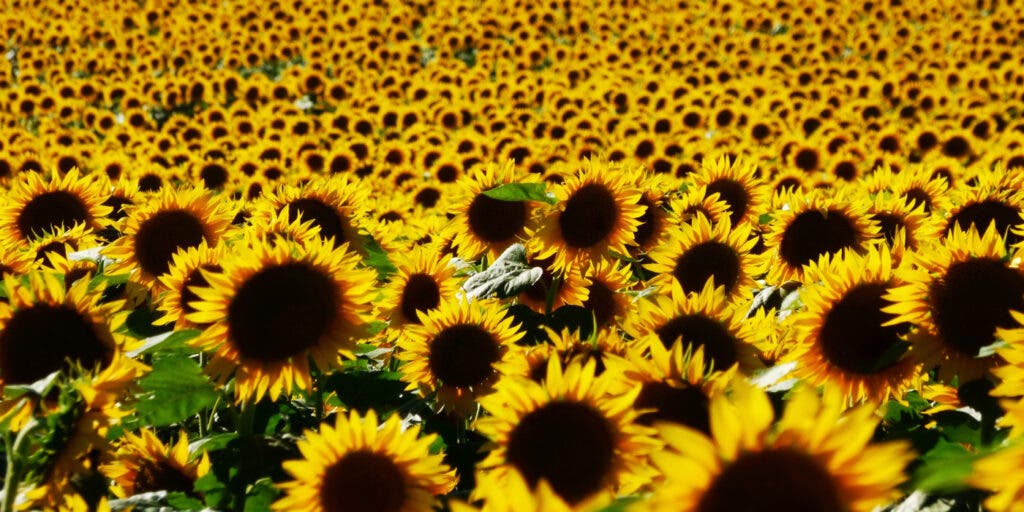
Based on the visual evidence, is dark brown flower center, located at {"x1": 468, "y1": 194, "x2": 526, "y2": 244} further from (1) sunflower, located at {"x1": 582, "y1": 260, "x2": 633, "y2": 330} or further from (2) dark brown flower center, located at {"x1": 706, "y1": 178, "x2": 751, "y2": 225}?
(2) dark brown flower center, located at {"x1": 706, "y1": 178, "x2": 751, "y2": 225}

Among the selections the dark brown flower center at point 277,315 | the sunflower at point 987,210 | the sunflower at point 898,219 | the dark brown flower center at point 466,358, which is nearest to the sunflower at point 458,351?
the dark brown flower center at point 466,358

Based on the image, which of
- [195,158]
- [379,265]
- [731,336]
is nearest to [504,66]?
[195,158]

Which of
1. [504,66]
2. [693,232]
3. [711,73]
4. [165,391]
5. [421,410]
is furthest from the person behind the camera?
[504,66]

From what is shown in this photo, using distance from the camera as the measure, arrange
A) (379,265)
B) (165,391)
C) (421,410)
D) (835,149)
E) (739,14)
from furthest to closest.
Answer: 1. (739,14)
2. (835,149)
3. (379,265)
4. (421,410)
5. (165,391)

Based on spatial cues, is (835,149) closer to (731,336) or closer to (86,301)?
(731,336)

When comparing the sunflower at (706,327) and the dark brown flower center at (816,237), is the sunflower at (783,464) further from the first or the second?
the dark brown flower center at (816,237)

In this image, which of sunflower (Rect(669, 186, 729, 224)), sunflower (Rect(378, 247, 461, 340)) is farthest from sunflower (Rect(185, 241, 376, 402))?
sunflower (Rect(669, 186, 729, 224))
